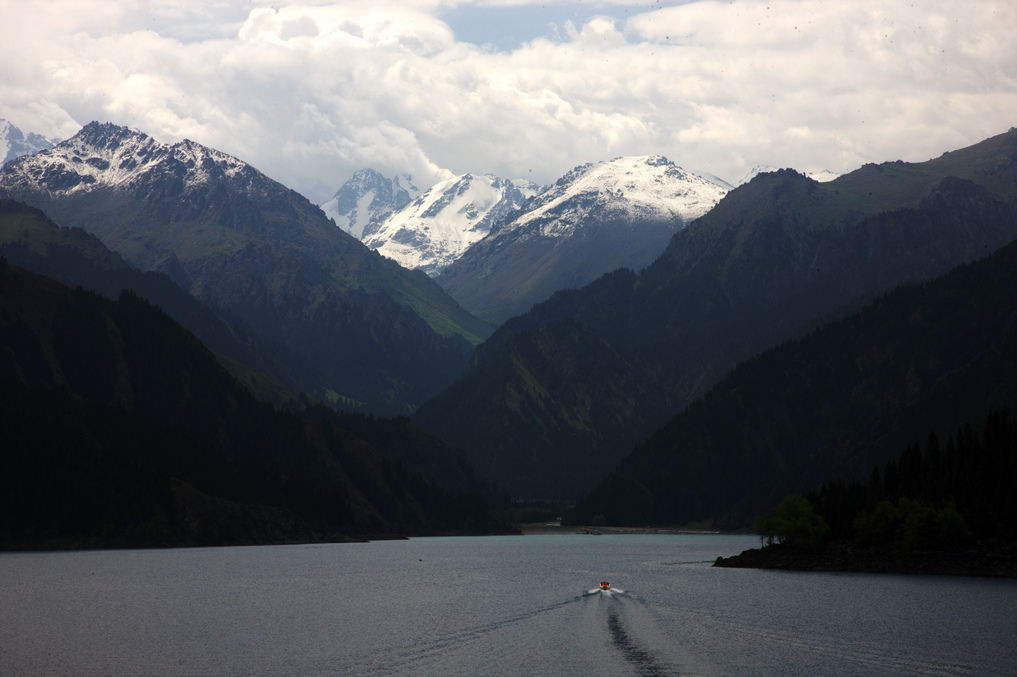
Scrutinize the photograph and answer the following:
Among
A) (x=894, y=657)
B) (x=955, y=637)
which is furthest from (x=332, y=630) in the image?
(x=955, y=637)

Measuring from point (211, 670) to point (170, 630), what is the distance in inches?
1052

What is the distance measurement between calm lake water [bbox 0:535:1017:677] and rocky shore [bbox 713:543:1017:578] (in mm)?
5578

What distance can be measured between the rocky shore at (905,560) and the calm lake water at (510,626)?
5578 mm

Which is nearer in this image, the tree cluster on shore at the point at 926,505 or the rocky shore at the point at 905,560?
the rocky shore at the point at 905,560

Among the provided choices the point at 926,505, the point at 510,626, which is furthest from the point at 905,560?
the point at 510,626

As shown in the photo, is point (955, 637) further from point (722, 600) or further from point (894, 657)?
point (722, 600)

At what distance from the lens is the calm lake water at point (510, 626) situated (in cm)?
8738

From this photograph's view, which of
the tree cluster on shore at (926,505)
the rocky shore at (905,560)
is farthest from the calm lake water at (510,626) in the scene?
the tree cluster on shore at (926,505)

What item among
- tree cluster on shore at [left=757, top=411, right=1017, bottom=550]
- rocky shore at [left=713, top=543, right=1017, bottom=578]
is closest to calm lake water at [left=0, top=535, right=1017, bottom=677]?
rocky shore at [left=713, top=543, right=1017, bottom=578]

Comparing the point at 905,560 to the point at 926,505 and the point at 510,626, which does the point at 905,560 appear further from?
the point at 510,626

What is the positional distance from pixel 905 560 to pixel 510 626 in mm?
85543

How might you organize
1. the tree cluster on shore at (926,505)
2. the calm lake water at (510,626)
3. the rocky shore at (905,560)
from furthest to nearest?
the tree cluster on shore at (926,505) < the rocky shore at (905,560) < the calm lake water at (510,626)

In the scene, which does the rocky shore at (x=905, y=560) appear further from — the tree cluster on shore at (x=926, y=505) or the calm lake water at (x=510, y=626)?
the calm lake water at (x=510, y=626)

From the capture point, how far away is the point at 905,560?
164 m
